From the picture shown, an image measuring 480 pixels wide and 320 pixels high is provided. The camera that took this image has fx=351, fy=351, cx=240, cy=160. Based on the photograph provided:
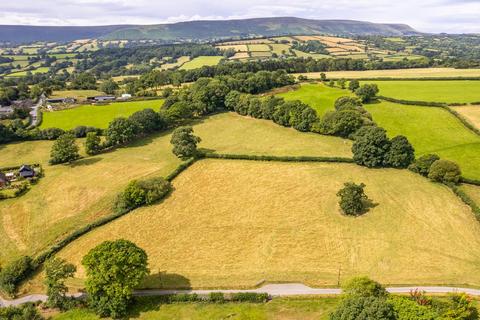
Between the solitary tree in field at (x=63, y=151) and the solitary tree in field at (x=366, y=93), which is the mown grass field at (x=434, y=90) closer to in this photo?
the solitary tree in field at (x=366, y=93)

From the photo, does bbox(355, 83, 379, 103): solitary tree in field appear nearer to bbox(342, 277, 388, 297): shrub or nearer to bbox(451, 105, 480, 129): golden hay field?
bbox(451, 105, 480, 129): golden hay field

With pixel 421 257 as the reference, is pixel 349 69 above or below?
above

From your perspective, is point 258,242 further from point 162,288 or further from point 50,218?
point 50,218

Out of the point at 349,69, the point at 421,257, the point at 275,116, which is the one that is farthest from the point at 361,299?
the point at 349,69

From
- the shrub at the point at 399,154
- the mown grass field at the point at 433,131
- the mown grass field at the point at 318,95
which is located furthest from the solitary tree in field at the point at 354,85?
the shrub at the point at 399,154

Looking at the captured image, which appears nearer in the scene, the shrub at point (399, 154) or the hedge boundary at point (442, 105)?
the shrub at point (399, 154)

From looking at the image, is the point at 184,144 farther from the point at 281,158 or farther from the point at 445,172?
the point at 445,172

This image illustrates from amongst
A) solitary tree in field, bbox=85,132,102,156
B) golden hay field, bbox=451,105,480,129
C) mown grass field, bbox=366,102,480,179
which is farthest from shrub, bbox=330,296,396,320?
golden hay field, bbox=451,105,480,129

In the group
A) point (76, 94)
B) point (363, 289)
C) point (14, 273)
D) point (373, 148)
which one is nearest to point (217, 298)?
point (363, 289)
